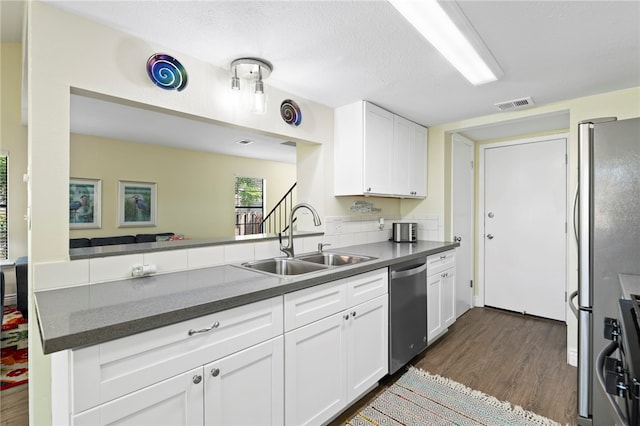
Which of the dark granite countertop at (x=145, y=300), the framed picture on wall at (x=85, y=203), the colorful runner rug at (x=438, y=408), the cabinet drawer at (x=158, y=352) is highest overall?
the framed picture on wall at (x=85, y=203)

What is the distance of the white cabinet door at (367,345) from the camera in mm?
1909

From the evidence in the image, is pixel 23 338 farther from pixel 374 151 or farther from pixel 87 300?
pixel 374 151

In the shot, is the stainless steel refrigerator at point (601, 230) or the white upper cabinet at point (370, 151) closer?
the stainless steel refrigerator at point (601, 230)

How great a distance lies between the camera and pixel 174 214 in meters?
5.76

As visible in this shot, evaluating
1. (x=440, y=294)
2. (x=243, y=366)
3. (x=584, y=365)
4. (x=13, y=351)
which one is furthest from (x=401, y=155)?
(x=13, y=351)

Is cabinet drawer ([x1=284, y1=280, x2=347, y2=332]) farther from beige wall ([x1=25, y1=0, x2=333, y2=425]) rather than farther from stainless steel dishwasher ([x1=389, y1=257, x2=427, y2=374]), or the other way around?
beige wall ([x1=25, y1=0, x2=333, y2=425])

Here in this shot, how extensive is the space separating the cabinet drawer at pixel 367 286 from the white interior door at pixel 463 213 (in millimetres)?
1750

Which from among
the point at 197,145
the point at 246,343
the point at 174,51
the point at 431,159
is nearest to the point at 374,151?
the point at 431,159

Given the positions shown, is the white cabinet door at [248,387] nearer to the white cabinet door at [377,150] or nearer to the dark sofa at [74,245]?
the white cabinet door at [377,150]

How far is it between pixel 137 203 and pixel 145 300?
4732mm

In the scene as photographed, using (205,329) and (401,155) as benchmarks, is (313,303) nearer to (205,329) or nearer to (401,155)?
(205,329)

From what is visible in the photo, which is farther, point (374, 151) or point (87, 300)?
point (374, 151)

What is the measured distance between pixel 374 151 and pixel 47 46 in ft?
7.34

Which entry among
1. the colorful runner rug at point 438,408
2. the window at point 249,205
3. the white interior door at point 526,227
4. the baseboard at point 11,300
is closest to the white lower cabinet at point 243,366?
the colorful runner rug at point 438,408
